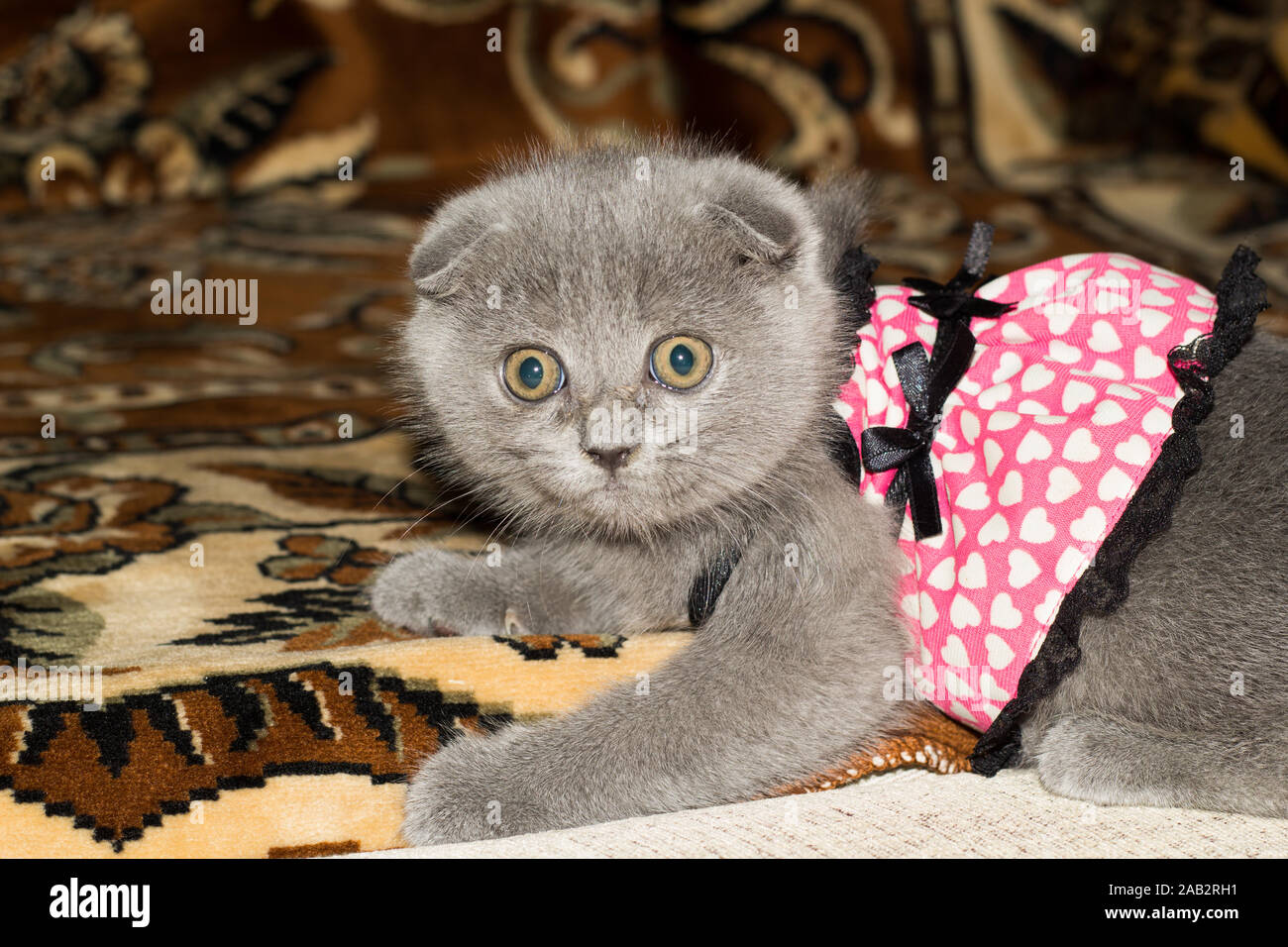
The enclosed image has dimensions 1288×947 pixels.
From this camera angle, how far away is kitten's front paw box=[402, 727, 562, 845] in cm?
98

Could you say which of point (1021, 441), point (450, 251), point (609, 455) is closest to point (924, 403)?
point (1021, 441)

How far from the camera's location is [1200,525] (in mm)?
1006

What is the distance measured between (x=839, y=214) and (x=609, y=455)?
0.43 m

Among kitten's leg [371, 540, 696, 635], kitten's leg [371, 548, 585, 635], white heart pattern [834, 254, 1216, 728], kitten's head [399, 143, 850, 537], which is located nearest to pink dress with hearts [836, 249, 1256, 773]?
white heart pattern [834, 254, 1216, 728]

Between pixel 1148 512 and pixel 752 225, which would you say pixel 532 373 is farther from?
pixel 1148 512

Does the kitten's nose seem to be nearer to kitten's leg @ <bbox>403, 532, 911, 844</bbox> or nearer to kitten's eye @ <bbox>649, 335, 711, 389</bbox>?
kitten's eye @ <bbox>649, 335, 711, 389</bbox>

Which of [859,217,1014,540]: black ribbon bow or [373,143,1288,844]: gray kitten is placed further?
[859,217,1014,540]: black ribbon bow

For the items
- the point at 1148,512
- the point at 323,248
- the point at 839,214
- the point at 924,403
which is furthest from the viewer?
the point at 323,248

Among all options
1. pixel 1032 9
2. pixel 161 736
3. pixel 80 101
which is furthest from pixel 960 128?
pixel 161 736

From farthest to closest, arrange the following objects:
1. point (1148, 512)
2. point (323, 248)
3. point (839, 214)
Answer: point (323, 248)
point (839, 214)
point (1148, 512)

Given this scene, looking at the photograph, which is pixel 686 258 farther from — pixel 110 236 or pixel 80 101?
pixel 80 101

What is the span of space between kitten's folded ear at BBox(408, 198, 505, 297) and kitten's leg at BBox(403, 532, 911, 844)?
0.40 metres

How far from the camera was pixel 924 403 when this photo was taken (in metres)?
1.10

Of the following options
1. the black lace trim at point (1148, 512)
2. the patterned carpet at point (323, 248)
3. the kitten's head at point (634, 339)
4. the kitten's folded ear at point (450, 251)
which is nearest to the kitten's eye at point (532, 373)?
the kitten's head at point (634, 339)
